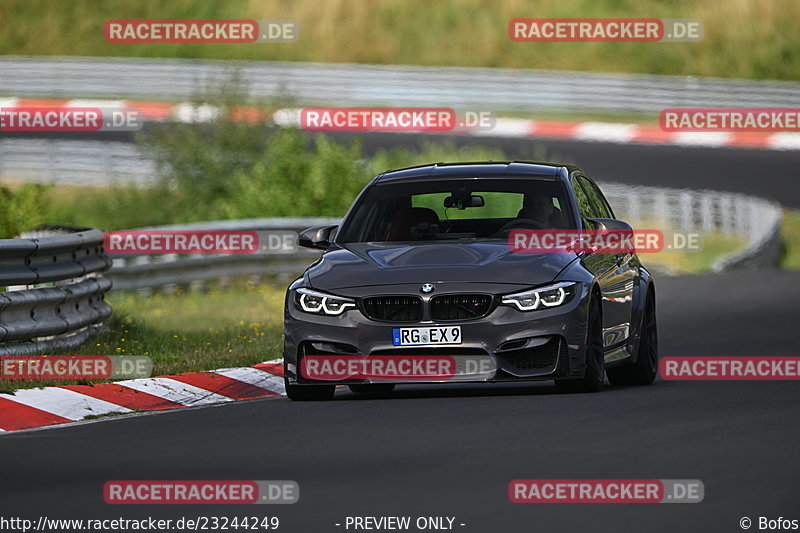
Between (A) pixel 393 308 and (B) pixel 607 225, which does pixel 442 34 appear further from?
(A) pixel 393 308

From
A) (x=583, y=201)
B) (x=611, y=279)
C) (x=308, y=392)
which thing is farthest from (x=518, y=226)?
(x=308, y=392)

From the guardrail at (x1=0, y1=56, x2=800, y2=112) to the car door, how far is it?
30196 mm

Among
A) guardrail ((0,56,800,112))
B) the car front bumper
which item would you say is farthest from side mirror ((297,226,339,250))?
guardrail ((0,56,800,112))

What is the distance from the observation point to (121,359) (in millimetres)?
13250

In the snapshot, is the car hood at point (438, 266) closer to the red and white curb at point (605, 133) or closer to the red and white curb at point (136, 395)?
the red and white curb at point (136, 395)

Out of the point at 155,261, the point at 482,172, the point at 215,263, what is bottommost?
the point at 215,263

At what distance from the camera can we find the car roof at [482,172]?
12.6 metres

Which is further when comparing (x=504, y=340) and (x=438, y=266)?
(x=438, y=266)

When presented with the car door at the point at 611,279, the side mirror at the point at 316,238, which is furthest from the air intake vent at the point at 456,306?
the side mirror at the point at 316,238

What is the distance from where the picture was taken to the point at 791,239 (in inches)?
1225

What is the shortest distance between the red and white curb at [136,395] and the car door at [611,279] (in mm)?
2357

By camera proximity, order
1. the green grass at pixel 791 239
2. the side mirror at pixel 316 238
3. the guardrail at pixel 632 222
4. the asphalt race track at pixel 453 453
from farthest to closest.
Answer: the green grass at pixel 791 239
the guardrail at pixel 632 222
the side mirror at pixel 316 238
the asphalt race track at pixel 453 453

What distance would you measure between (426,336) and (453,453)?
2250mm

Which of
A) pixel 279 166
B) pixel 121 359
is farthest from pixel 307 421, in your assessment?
pixel 279 166
